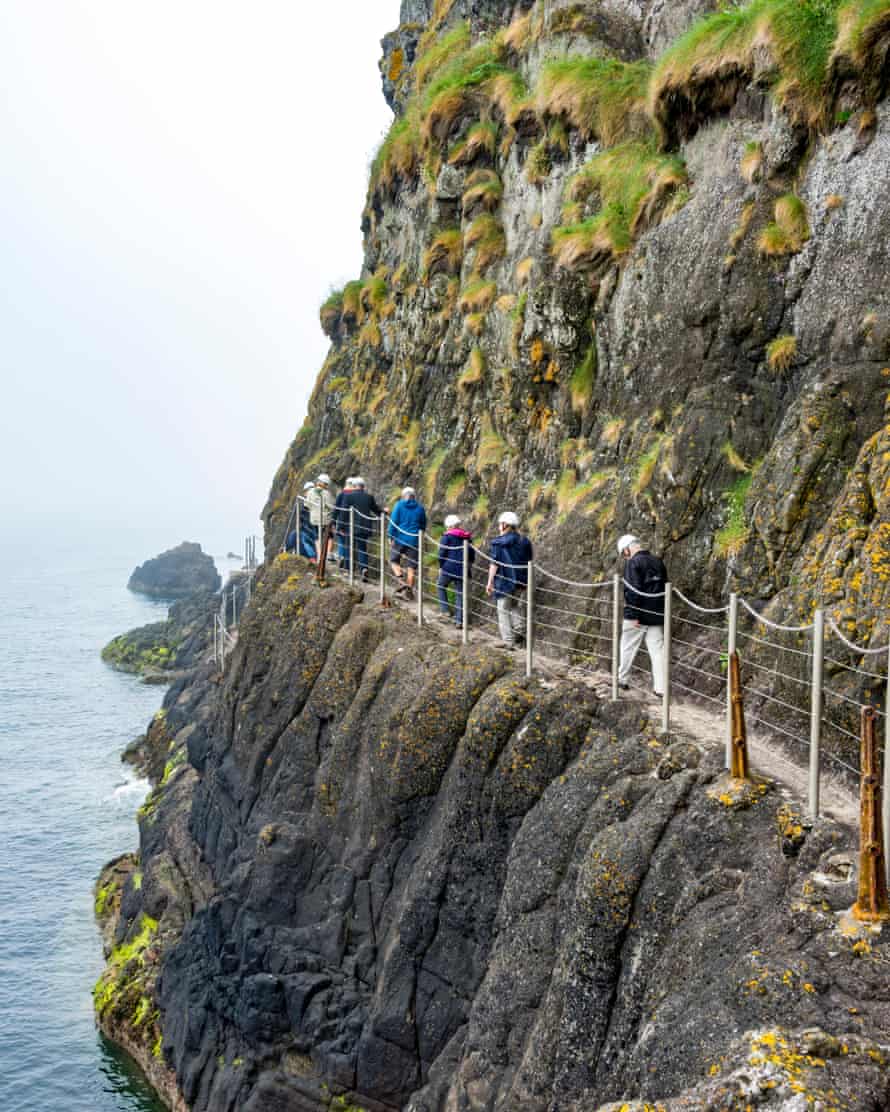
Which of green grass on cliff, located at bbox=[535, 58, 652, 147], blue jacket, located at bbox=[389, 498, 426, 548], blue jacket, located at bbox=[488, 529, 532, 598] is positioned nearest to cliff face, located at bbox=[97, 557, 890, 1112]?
blue jacket, located at bbox=[488, 529, 532, 598]

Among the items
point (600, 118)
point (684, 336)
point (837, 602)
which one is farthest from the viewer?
point (600, 118)

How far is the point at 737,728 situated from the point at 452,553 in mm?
9575

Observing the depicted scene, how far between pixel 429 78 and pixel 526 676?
2699 centimetres

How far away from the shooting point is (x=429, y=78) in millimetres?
34094

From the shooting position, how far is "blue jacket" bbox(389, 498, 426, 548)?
2059 cm

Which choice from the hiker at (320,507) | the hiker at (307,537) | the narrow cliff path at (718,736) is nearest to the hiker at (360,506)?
the hiker at (320,507)

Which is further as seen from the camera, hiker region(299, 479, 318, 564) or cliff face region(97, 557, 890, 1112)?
hiker region(299, 479, 318, 564)

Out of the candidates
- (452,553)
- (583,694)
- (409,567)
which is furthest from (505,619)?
(409,567)

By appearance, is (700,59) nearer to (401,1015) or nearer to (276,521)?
(401,1015)

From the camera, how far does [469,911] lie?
13.7 meters

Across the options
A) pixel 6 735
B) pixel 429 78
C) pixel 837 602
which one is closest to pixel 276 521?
pixel 429 78

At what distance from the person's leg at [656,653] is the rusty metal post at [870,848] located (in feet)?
17.8

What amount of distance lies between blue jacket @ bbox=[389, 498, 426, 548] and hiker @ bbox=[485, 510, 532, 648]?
385 cm

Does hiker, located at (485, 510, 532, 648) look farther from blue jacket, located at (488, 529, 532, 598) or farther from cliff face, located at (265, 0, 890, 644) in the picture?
cliff face, located at (265, 0, 890, 644)
